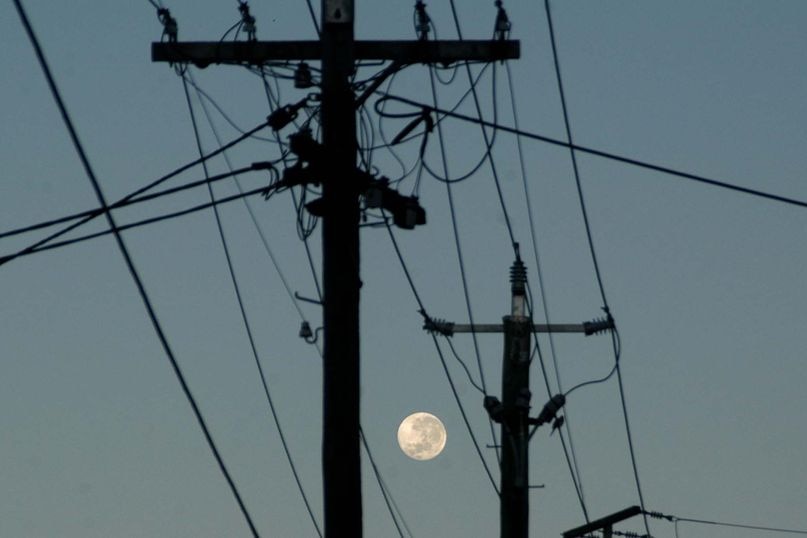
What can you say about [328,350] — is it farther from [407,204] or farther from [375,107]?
[375,107]

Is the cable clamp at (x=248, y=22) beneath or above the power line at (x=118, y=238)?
above

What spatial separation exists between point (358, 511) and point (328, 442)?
0.52 m

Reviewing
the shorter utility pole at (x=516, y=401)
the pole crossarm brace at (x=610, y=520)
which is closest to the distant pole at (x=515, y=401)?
the shorter utility pole at (x=516, y=401)

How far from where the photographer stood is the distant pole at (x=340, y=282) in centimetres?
1342

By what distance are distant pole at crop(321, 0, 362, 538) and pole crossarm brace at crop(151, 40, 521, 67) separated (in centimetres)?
71

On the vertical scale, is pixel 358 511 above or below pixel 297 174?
below

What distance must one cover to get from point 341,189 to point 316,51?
1432 mm

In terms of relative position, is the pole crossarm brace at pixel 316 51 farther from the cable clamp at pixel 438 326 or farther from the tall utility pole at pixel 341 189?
the cable clamp at pixel 438 326

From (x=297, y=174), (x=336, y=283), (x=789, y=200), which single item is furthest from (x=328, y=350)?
(x=789, y=200)

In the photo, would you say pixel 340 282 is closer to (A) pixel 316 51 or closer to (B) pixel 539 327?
(A) pixel 316 51

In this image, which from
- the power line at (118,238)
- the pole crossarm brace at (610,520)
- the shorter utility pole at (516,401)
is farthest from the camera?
the pole crossarm brace at (610,520)

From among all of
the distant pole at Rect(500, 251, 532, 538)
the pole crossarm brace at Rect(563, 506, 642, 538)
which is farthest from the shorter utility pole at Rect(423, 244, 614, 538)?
the pole crossarm brace at Rect(563, 506, 642, 538)

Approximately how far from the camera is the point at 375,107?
15.2 meters

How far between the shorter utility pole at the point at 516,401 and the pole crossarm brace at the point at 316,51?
23.7 ft
